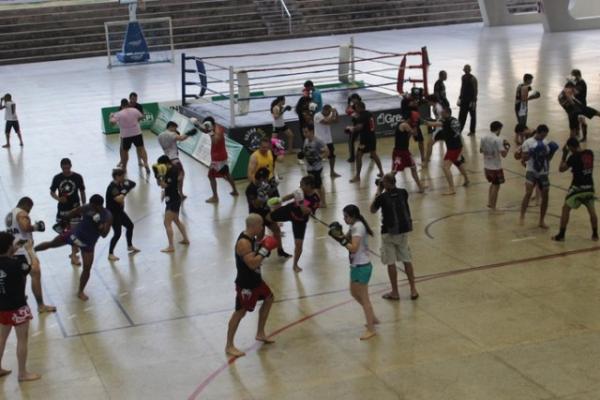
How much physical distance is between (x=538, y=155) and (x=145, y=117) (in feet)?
41.8

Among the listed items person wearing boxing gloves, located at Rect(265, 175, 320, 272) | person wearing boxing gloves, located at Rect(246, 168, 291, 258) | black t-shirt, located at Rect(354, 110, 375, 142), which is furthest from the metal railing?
person wearing boxing gloves, located at Rect(265, 175, 320, 272)

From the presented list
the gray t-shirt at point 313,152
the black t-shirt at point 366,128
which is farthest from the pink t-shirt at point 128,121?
the gray t-shirt at point 313,152

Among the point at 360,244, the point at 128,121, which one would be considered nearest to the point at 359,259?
the point at 360,244

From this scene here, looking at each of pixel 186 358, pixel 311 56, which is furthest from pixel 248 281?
pixel 311 56

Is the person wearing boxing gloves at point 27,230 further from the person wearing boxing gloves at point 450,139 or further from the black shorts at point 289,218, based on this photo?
the person wearing boxing gloves at point 450,139

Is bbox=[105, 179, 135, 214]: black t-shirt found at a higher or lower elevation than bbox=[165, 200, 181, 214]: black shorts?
higher

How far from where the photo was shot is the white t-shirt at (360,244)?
11.4 metres

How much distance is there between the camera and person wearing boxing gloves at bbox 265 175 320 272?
44.4ft

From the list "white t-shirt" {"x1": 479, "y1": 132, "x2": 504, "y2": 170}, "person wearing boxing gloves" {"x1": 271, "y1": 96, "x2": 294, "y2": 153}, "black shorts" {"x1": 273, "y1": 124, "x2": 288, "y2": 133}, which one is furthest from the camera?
"black shorts" {"x1": 273, "y1": 124, "x2": 288, "y2": 133}

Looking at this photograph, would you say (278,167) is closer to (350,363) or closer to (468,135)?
(468,135)

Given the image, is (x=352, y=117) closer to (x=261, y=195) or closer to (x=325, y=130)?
(x=325, y=130)

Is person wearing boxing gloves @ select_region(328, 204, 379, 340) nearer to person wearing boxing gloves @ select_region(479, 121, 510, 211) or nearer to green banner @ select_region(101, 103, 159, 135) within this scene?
person wearing boxing gloves @ select_region(479, 121, 510, 211)

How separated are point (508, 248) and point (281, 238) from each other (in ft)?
11.1

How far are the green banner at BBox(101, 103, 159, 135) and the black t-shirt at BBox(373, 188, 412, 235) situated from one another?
13.8 meters
